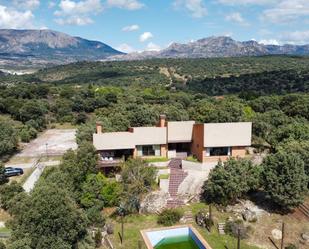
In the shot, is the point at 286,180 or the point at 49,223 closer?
the point at 49,223

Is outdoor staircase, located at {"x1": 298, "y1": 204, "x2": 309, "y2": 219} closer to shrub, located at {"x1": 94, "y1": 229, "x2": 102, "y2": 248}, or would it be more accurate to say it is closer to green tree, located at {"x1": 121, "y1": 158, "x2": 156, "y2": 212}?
green tree, located at {"x1": 121, "y1": 158, "x2": 156, "y2": 212}

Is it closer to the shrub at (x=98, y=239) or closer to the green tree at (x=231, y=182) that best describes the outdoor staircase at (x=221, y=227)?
the green tree at (x=231, y=182)

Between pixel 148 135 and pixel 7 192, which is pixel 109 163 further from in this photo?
pixel 7 192

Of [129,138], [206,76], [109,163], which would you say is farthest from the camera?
[206,76]

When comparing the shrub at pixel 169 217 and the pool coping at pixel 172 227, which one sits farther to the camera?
the shrub at pixel 169 217

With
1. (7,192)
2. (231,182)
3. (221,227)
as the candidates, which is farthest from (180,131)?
(7,192)

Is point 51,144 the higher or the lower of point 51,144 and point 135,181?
the lower

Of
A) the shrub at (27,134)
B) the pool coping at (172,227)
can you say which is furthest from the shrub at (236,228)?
the shrub at (27,134)

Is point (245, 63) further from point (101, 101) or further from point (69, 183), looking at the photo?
point (69, 183)
